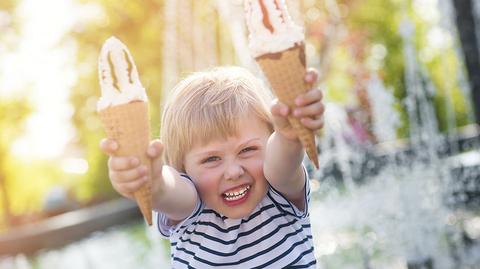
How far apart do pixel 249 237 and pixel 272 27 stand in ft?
2.80

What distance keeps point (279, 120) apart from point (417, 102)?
5.80 metres

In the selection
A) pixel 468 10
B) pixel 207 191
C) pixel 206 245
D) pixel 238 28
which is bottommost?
pixel 206 245

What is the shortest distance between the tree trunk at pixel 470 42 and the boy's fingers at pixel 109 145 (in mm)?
4415

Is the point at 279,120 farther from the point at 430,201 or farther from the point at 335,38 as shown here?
the point at 335,38

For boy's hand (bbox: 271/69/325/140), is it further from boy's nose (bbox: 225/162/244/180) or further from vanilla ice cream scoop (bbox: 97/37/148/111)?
boy's nose (bbox: 225/162/244/180)

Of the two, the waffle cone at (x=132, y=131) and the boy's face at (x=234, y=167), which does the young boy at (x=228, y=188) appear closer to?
the boy's face at (x=234, y=167)

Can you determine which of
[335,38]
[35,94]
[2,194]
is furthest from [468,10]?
[2,194]

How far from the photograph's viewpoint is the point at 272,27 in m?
1.60

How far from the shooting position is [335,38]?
1407 centimetres

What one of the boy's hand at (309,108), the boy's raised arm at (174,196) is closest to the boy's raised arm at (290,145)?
the boy's hand at (309,108)

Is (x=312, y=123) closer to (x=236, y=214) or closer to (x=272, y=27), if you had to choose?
(x=272, y=27)

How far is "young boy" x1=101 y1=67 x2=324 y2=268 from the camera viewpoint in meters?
2.12

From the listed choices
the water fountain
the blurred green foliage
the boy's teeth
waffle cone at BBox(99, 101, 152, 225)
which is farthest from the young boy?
the blurred green foliage

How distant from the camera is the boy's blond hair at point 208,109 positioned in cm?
217
